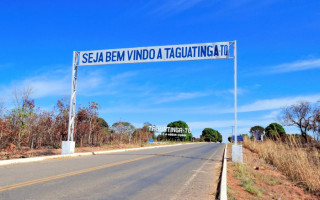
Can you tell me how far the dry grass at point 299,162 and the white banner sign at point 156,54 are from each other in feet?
21.3

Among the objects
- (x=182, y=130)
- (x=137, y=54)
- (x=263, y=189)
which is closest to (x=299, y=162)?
(x=263, y=189)

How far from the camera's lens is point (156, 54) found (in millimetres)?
16625

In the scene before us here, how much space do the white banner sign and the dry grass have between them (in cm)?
648

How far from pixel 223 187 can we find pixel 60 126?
18.6 m

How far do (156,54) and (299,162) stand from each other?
416 inches

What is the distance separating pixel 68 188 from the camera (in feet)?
20.7

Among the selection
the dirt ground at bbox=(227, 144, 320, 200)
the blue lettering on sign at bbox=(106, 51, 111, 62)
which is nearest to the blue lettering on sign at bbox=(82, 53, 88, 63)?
the blue lettering on sign at bbox=(106, 51, 111, 62)

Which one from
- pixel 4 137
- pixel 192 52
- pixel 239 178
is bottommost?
pixel 239 178

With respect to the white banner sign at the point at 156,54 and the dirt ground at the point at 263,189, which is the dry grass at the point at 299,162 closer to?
the dirt ground at the point at 263,189

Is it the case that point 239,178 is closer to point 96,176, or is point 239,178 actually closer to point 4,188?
point 96,176

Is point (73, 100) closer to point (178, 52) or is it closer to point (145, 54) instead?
point (145, 54)

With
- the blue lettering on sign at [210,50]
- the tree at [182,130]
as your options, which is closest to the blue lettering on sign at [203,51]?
the blue lettering on sign at [210,50]

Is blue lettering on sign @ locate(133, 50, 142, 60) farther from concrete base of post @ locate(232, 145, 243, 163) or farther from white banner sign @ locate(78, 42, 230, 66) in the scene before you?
concrete base of post @ locate(232, 145, 243, 163)

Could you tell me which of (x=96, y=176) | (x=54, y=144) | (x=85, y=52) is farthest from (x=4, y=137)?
(x=96, y=176)
